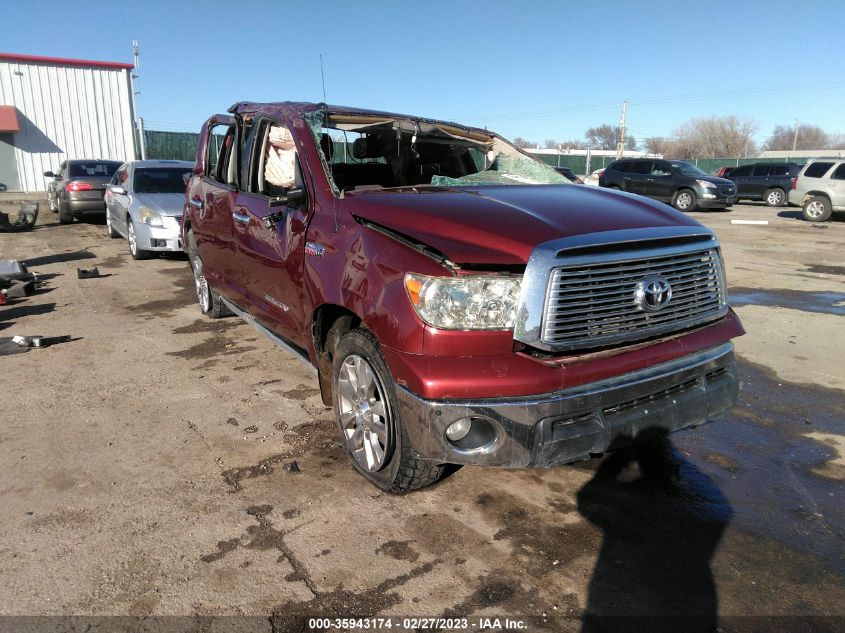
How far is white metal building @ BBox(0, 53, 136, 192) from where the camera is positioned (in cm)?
2858

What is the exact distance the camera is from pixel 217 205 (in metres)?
5.16


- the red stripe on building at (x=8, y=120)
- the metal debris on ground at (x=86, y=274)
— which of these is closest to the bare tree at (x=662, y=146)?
the red stripe on building at (x=8, y=120)

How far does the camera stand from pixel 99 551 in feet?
9.02

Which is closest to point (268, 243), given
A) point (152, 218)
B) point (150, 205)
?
point (152, 218)

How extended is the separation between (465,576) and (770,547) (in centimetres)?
139

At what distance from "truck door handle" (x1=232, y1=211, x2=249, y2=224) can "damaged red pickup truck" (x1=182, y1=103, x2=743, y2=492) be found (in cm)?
56

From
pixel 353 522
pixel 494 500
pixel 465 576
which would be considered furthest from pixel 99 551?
pixel 494 500

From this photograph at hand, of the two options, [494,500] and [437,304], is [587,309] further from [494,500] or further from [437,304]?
[494,500]

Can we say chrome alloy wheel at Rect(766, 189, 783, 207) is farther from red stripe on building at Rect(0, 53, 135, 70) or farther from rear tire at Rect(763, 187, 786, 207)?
red stripe on building at Rect(0, 53, 135, 70)

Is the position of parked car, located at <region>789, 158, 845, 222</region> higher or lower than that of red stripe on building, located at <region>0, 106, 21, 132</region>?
lower

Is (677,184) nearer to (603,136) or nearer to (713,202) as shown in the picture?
(713,202)

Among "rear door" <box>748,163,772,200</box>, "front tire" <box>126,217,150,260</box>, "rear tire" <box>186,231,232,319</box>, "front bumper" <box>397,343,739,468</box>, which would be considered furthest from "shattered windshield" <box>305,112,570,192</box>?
"rear door" <box>748,163,772,200</box>

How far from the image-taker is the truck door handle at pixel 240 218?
4.46 m

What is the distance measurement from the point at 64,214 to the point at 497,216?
16225 mm
